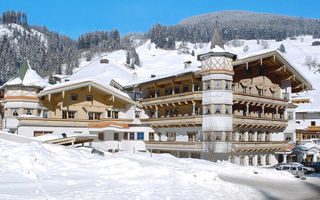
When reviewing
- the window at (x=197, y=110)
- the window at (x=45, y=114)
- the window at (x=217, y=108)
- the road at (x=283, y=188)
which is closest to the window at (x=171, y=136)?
the window at (x=197, y=110)

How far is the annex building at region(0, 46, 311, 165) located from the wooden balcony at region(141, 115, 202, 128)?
0.12 meters

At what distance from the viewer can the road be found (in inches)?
810

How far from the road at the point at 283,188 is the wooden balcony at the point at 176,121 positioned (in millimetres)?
16368

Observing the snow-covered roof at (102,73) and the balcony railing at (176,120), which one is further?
the snow-covered roof at (102,73)

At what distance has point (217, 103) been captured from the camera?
1660 inches

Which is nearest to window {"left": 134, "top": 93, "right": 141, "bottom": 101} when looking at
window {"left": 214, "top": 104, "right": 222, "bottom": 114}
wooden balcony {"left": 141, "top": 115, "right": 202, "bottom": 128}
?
wooden balcony {"left": 141, "top": 115, "right": 202, "bottom": 128}

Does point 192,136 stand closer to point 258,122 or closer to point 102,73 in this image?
point 258,122

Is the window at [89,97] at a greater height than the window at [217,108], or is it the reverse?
the window at [89,97]

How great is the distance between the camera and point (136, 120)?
5184cm

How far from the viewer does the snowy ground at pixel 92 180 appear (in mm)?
16953

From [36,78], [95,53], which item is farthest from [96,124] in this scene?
[95,53]

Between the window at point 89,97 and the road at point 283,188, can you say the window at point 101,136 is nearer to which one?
the window at point 89,97

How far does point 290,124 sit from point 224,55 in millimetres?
17638

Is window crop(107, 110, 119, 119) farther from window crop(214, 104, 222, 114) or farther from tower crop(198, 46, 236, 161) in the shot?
window crop(214, 104, 222, 114)
